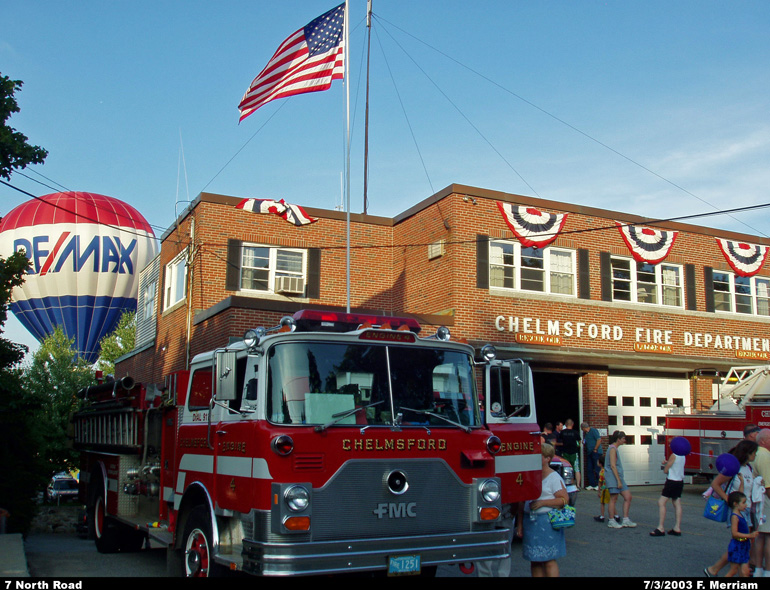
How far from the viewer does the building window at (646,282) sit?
20.8m

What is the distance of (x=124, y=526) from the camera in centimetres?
1067

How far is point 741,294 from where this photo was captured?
901 inches

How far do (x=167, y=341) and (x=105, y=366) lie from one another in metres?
31.8

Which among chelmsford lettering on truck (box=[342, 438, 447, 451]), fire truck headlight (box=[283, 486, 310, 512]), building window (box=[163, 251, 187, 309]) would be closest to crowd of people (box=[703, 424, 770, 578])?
chelmsford lettering on truck (box=[342, 438, 447, 451])

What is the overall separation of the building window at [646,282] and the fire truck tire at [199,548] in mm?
15819

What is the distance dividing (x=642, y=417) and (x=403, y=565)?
16.3 metres

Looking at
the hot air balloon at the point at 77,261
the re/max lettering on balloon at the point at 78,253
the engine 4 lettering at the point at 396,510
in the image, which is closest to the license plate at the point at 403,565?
the engine 4 lettering at the point at 396,510

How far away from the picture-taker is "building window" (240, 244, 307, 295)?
65.4 feet

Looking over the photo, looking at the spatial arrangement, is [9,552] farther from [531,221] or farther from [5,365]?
[531,221]

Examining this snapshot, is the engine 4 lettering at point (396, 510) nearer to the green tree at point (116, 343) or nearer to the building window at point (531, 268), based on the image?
the building window at point (531, 268)

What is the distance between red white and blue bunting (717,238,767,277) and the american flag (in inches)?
523

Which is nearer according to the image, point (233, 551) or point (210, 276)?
point (233, 551)

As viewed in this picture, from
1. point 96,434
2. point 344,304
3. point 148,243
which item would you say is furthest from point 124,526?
point 148,243

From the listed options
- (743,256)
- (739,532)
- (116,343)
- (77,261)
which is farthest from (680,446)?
(116,343)
